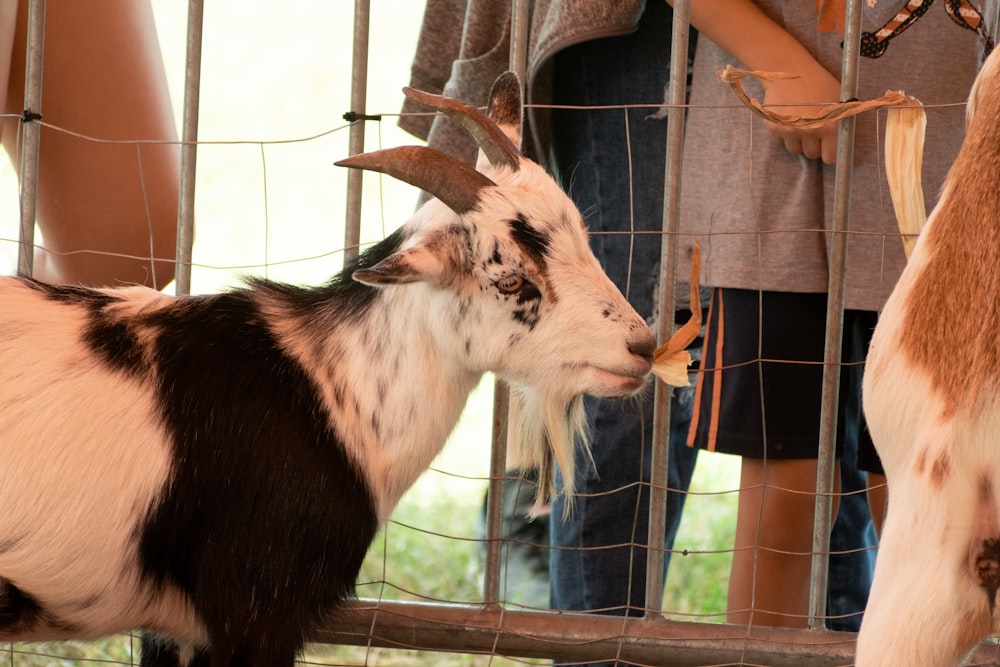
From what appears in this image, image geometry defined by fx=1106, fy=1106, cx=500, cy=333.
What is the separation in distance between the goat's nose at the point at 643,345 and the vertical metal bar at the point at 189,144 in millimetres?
1127

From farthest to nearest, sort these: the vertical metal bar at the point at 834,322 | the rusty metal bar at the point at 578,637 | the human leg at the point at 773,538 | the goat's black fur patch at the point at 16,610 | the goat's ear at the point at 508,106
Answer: the human leg at the point at 773,538, the rusty metal bar at the point at 578,637, the vertical metal bar at the point at 834,322, the goat's ear at the point at 508,106, the goat's black fur patch at the point at 16,610

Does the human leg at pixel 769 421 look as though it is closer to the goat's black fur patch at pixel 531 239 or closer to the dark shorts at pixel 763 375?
the dark shorts at pixel 763 375

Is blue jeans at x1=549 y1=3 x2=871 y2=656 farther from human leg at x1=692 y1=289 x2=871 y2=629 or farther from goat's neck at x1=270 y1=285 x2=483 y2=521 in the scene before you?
Answer: goat's neck at x1=270 y1=285 x2=483 y2=521

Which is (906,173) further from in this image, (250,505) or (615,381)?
(250,505)

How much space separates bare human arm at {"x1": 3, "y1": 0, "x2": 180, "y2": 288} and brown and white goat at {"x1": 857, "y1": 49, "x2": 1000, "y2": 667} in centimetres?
189

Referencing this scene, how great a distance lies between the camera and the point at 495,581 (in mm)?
2650

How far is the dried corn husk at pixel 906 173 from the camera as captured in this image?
71.6 inches

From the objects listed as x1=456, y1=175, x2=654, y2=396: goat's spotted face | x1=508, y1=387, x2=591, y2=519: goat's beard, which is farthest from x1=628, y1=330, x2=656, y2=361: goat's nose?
x1=508, y1=387, x2=591, y2=519: goat's beard

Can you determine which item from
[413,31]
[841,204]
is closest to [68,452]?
[841,204]

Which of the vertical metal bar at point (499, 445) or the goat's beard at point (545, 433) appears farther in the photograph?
the vertical metal bar at point (499, 445)

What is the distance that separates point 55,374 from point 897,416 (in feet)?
4.70

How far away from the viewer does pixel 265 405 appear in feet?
6.71

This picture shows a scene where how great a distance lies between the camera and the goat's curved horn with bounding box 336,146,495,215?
191cm

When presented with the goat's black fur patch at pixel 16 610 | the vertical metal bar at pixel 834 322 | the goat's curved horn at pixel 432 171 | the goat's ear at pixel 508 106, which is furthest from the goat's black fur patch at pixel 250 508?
the vertical metal bar at pixel 834 322
